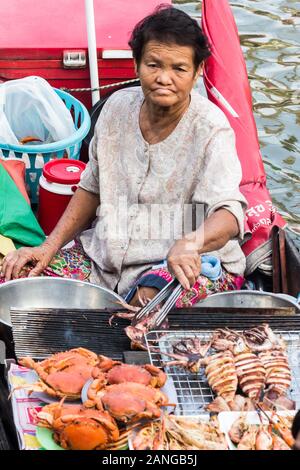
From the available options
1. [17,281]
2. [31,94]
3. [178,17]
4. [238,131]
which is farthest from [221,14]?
[17,281]

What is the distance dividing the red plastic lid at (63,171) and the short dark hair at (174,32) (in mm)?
1036

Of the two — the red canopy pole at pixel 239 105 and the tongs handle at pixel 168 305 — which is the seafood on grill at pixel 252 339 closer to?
the tongs handle at pixel 168 305

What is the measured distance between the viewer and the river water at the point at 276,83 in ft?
22.7

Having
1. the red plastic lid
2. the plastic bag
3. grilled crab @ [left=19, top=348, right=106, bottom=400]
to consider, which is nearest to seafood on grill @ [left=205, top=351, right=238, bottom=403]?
grilled crab @ [left=19, top=348, right=106, bottom=400]

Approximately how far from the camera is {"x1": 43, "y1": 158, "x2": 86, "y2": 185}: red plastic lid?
15.2ft

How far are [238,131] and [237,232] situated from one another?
1.42m

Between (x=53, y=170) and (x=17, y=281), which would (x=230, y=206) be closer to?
(x=17, y=281)

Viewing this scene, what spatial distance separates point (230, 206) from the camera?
147 inches

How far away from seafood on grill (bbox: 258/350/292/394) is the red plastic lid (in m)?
1.71

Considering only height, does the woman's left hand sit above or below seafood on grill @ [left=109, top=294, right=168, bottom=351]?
above

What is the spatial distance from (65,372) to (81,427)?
0.98 ft

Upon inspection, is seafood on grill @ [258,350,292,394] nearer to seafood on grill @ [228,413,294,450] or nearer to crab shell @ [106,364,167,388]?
seafood on grill @ [228,413,294,450]

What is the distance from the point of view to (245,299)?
399cm

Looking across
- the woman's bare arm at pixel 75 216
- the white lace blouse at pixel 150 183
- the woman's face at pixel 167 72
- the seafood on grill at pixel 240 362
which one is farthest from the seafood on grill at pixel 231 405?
the woman's bare arm at pixel 75 216
